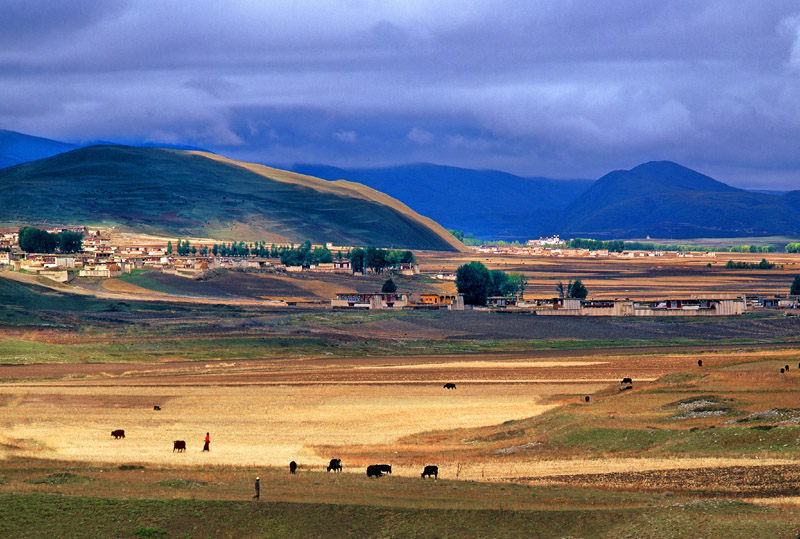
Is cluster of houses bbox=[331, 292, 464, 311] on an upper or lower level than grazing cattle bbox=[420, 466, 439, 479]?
upper

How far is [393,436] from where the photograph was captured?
5775cm

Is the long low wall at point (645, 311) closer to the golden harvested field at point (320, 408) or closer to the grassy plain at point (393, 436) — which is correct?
the grassy plain at point (393, 436)

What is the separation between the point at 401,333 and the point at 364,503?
3881 inches

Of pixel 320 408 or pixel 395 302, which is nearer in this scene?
pixel 320 408

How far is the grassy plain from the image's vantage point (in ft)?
113

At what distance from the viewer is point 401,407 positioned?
2707 inches

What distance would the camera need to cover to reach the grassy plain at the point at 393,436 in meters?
34.5

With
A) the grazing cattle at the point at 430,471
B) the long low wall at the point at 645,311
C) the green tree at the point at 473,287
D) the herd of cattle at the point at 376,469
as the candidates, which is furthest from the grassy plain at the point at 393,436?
the green tree at the point at 473,287

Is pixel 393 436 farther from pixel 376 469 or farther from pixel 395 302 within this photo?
pixel 395 302

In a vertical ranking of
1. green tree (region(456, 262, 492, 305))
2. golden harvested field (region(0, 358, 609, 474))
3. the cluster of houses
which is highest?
green tree (region(456, 262, 492, 305))

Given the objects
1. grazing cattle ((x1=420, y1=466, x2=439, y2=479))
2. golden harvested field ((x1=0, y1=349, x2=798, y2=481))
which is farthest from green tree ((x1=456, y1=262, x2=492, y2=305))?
grazing cattle ((x1=420, y1=466, x2=439, y2=479))

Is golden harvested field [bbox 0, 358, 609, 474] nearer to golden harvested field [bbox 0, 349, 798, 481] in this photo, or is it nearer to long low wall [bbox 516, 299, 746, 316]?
golden harvested field [bbox 0, 349, 798, 481]

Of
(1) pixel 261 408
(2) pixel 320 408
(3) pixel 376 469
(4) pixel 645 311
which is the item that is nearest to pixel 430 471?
(3) pixel 376 469

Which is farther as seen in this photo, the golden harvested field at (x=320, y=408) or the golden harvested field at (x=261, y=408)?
the golden harvested field at (x=261, y=408)
